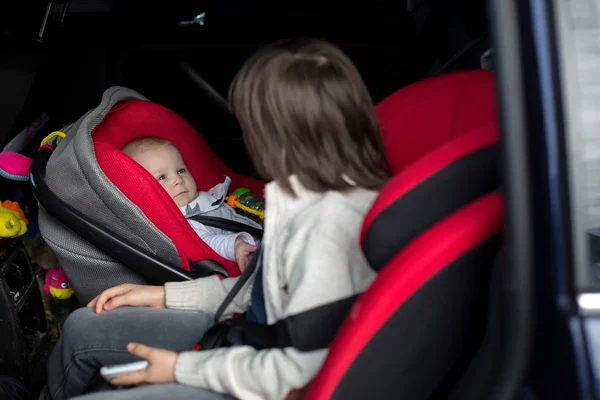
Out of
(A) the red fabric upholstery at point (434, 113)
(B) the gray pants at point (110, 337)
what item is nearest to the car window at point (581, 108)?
(A) the red fabric upholstery at point (434, 113)

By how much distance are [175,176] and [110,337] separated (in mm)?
740

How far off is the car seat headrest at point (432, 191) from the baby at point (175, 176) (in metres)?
0.90

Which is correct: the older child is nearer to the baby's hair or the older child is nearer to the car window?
the car window

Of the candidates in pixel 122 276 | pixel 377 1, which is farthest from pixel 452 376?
pixel 377 1

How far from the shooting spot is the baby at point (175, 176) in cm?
183

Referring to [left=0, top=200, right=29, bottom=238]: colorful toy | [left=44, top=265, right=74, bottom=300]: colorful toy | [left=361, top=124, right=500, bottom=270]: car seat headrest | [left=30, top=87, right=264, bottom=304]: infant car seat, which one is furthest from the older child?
[left=44, top=265, right=74, bottom=300]: colorful toy

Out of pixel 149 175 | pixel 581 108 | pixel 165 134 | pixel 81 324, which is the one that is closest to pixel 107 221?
pixel 149 175

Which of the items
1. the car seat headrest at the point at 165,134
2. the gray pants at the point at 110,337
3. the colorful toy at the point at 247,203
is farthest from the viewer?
the colorful toy at the point at 247,203

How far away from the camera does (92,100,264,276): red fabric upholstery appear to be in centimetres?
162

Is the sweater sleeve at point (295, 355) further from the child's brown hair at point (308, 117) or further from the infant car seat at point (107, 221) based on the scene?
the infant car seat at point (107, 221)

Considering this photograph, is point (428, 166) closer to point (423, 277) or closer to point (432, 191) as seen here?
point (432, 191)

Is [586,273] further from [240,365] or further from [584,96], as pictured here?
[240,365]

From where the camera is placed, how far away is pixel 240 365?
1.06 metres

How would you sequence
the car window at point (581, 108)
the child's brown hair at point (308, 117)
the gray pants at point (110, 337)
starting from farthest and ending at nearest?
the gray pants at point (110, 337)
the child's brown hair at point (308, 117)
the car window at point (581, 108)
